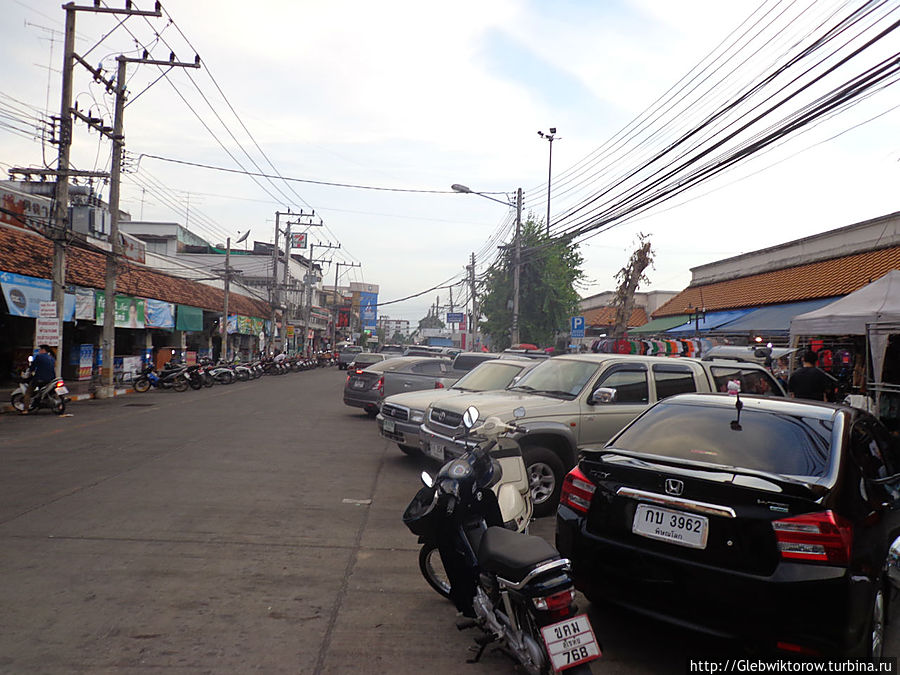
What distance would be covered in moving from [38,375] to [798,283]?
20856 mm

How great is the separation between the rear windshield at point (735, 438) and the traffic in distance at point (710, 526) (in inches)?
0.4

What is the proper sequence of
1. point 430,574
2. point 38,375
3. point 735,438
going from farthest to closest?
point 38,375
point 430,574
point 735,438

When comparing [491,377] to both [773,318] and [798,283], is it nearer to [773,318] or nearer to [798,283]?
[773,318]

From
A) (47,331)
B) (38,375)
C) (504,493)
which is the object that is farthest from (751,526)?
(47,331)

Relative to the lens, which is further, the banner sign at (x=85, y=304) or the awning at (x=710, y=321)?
the banner sign at (x=85, y=304)

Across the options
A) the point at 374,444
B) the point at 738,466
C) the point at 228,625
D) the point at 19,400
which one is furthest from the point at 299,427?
the point at 738,466

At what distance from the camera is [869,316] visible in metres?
9.80

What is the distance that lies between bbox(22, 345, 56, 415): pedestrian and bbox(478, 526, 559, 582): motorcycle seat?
51.0 ft

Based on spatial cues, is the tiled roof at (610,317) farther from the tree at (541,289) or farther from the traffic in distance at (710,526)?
the traffic in distance at (710,526)

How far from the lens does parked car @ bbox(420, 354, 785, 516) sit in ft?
23.7

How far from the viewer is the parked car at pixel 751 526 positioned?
319cm

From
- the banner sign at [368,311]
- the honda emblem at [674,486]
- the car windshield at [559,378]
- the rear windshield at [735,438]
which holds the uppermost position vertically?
the banner sign at [368,311]

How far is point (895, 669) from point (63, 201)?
65.4 ft

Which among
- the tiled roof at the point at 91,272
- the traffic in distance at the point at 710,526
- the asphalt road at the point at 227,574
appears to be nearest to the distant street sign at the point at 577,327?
the asphalt road at the point at 227,574
